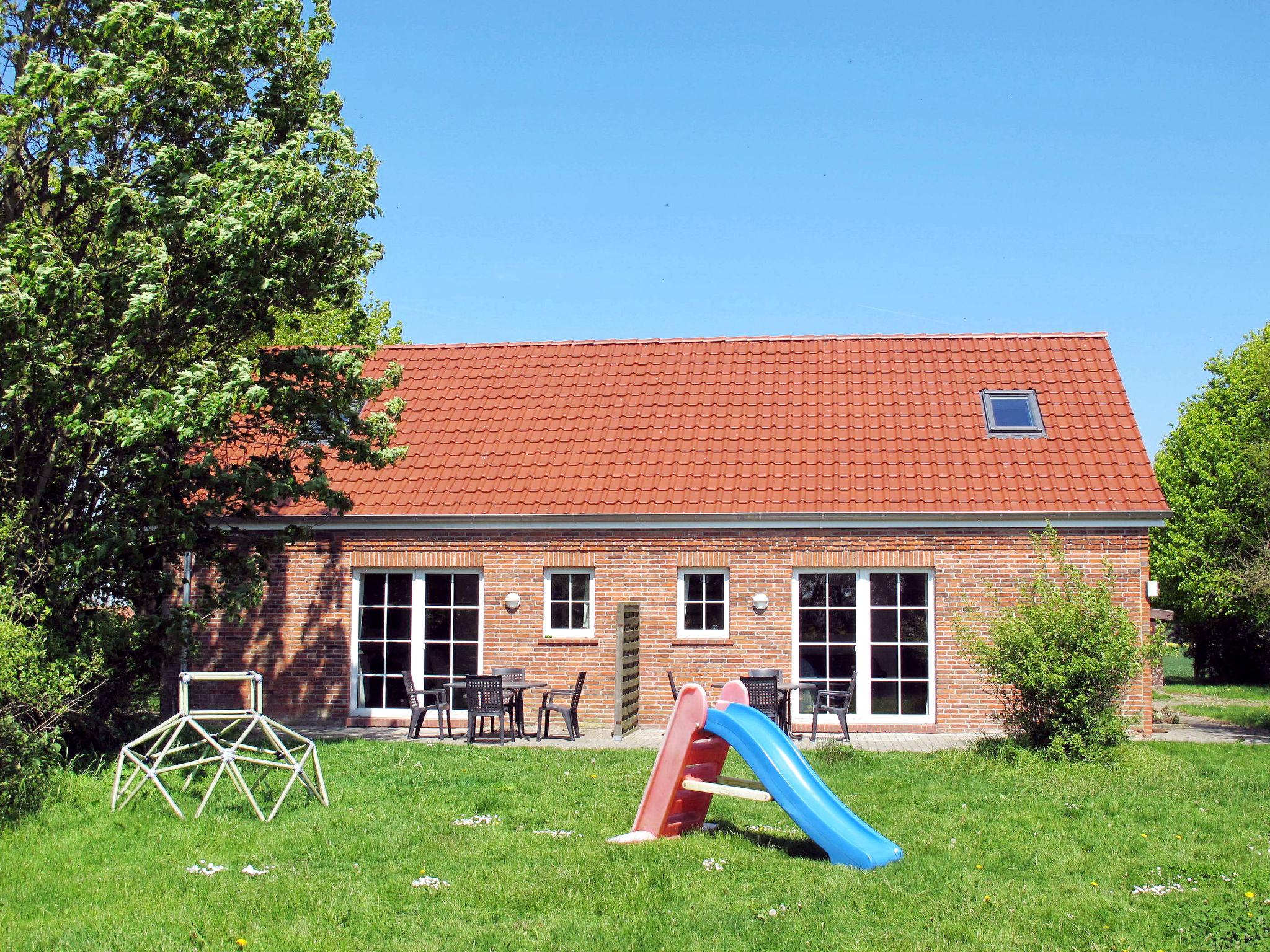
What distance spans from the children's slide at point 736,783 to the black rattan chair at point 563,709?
5987 mm

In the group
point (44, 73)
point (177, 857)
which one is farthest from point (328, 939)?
point (44, 73)

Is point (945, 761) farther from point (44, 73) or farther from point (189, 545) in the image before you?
point (44, 73)

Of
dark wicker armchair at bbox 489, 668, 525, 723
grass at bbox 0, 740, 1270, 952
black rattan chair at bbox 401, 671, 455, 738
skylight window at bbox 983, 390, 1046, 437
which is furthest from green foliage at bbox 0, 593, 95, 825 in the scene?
skylight window at bbox 983, 390, 1046, 437

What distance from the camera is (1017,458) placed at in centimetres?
1688

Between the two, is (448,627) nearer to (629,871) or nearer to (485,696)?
(485,696)

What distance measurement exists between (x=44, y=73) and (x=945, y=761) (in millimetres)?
11479

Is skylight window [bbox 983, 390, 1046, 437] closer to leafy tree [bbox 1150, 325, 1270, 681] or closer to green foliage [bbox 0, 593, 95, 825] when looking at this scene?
green foliage [bbox 0, 593, 95, 825]

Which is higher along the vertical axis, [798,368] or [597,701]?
[798,368]

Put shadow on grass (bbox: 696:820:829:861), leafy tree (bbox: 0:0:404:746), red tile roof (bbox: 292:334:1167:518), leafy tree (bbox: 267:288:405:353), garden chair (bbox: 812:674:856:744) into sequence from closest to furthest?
shadow on grass (bbox: 696:820:829:861) → leafy tree (bbox: 0:0:404:746) → garden chair (bbox: 812:674:856:744) → red tile roof (bbox: 292:334:1167:518) → leafy tree (bbox: 267:288:405:353)

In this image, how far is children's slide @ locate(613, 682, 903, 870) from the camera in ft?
27.0

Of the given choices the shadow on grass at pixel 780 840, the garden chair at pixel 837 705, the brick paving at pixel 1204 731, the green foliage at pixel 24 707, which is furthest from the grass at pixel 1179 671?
the green foliage at pixel 24 707

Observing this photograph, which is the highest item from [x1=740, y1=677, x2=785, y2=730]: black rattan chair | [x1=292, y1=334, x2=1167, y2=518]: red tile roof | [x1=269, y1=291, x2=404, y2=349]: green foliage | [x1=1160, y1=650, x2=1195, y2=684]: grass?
[x1=269, y1=291, x2=404, y2=349]: green foliage

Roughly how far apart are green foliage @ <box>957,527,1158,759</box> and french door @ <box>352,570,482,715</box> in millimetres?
7398

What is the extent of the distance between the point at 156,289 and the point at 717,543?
8021 millimetres
